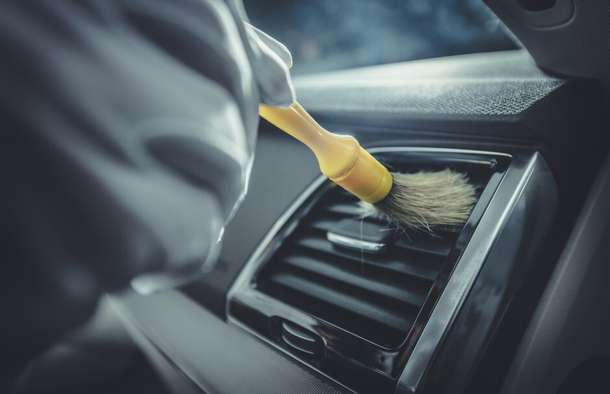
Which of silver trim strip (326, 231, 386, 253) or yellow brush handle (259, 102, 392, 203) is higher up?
yellow brush handle (259, 102, 392, 203)

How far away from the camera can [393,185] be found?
0.53 m

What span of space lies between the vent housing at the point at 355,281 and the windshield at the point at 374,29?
1.18 ft

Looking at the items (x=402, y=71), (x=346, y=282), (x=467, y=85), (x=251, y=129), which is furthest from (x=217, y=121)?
(x=402, y=71)

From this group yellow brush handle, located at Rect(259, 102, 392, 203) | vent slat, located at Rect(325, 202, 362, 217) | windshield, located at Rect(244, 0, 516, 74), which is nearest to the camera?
yellow brush handle, located at Rect(259, 102, 392, 203)

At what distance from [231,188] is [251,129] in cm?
4

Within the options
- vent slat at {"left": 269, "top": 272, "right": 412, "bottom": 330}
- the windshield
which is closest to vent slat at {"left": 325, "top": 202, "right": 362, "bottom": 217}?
vent slat at {"left": 269, "top": 272, "right": 412, "bottom": 330}

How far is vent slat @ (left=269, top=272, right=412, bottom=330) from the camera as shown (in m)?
0.51

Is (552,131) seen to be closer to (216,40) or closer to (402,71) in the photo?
(216,40)

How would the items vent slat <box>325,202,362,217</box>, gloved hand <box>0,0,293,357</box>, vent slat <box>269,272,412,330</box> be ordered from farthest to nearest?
vent slat <box>325,202,362,217</box>
vent slat <box>269,272,412,330</box>
gloved hand <box>0,0,293,357</box>

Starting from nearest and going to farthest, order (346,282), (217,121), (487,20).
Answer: (217,121)
(346,282)
(487,20)

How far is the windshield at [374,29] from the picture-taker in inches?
37.9

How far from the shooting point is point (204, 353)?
63 cm

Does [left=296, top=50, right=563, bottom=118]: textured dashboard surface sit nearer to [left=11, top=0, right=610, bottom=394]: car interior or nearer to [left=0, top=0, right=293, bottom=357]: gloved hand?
[left=11, top=0, right=610, bottom=394]: car interior

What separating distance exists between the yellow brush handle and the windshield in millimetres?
460
